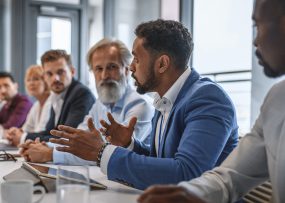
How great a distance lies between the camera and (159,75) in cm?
170

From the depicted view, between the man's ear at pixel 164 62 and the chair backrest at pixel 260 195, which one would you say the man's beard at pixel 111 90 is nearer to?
the man's ear at pixel 164 62

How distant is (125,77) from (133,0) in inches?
118

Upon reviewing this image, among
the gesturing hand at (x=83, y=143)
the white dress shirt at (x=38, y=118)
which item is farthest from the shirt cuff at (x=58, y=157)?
the white dress shirt at (x=38, y=118)

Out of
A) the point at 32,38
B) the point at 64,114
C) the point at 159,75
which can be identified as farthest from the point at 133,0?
the point at 159,75

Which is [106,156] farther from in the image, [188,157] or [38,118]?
[38,118]

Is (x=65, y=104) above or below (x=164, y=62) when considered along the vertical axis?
below

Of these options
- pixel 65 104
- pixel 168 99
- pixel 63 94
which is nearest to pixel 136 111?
pixel 168 99

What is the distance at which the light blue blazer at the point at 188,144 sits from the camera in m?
1.35

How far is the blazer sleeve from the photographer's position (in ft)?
4.42

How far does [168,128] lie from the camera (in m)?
1.56

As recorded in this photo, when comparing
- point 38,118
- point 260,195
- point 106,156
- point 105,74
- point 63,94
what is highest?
point 105,74

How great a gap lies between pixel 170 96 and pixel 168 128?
0.46ft

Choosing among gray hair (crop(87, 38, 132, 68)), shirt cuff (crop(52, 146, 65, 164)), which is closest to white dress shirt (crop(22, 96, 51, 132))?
gray hair (crop(87, 38, 132, 68))

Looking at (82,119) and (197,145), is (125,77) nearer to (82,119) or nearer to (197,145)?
(82,119)
